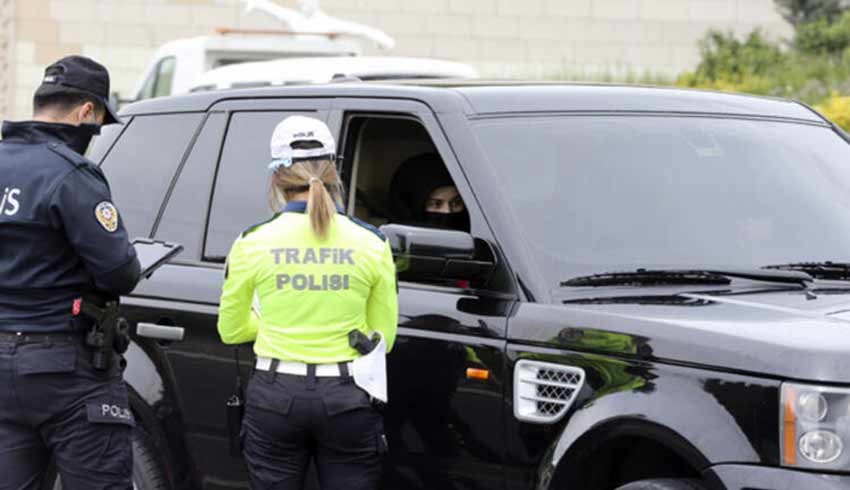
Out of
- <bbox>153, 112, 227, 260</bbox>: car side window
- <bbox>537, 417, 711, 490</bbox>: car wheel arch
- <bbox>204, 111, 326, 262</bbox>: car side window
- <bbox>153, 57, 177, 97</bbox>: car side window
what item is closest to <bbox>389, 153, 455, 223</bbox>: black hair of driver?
<bbox>204, 111, 326, 262</bbox>: car side window

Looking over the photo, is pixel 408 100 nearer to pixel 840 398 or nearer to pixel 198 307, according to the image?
pixel 198 307

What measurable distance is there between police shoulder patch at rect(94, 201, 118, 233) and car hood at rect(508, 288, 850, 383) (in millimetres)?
1183

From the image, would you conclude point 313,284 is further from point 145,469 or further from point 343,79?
point 343,79

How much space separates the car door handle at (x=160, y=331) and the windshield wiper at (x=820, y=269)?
1942 millimetres

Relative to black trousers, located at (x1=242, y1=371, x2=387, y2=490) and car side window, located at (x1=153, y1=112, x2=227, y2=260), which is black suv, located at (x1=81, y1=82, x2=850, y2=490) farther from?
black trousers, located at (x1=242, y1=371, x2=387, y2=490)

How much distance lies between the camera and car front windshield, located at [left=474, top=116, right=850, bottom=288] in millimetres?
5008

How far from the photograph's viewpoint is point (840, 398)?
13.2 feet

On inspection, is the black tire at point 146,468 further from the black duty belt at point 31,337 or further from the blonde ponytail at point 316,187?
the blonde ponytail at point 316,187

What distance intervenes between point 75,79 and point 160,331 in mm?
1058

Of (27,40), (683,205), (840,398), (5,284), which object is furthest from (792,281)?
(27,40)

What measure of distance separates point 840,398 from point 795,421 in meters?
0.12

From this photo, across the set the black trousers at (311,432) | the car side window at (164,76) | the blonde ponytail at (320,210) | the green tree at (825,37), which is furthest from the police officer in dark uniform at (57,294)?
the green tree at (825,37)

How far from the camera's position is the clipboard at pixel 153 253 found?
5395 millimetres

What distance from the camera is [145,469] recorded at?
584 cm
